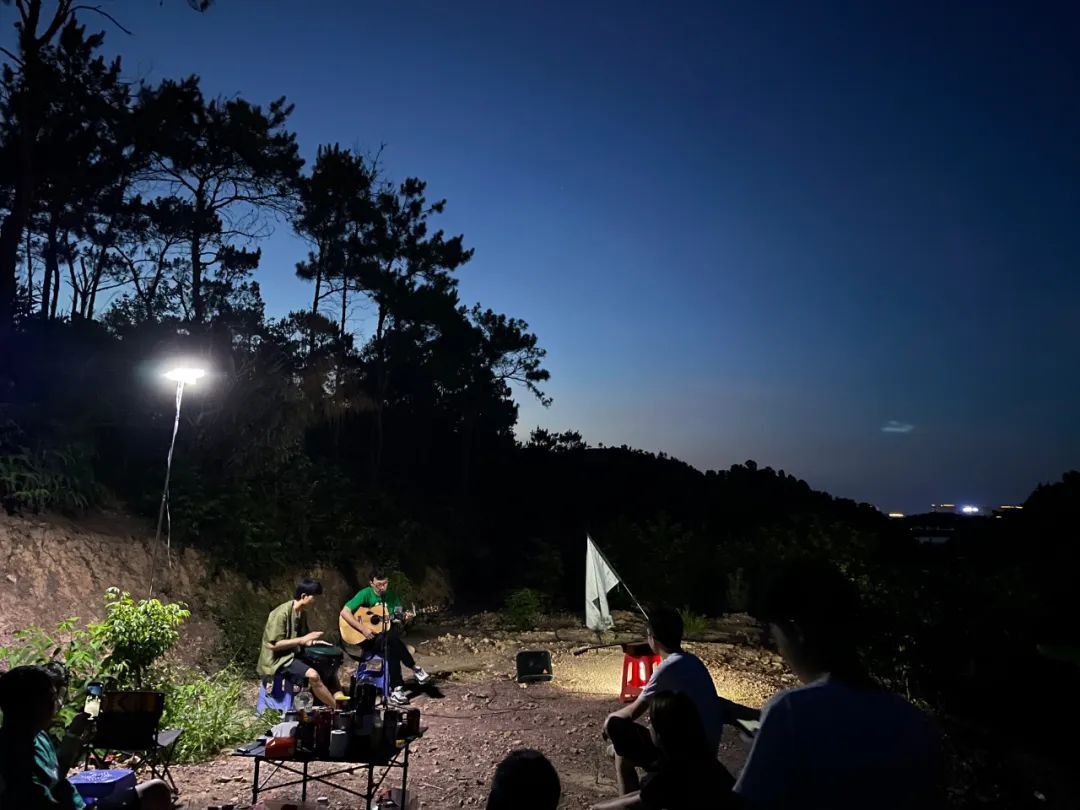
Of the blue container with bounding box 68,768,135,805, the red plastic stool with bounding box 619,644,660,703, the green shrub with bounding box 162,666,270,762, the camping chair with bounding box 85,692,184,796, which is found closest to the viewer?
the blue container with bounding box 68,768,135,805

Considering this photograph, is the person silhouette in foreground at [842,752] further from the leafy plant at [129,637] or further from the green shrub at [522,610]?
the green shrub at [522,610]

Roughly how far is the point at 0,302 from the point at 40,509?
14.0 feet

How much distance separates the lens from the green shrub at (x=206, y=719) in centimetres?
533

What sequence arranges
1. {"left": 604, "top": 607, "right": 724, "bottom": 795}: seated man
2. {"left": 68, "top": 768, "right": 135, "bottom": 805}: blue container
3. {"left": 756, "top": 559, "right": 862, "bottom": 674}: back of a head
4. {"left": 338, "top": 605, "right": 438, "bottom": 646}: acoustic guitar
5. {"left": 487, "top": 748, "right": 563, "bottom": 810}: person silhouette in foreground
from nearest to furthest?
{"left": 756, "top": 559, "right": 862, "bottom": 674}: back of a head, {"left": 487, "top": 748, "right": 563, "bottom": 810}: person silhouette in foreground, {"left": 604, "top": 607, "right": 724, "bottom": 795}: seated man, {"left": 68, "top": 768, "right": 135, "bottom": 805}: blue container, {"left": 338, "top": 605, "right": 438, "bottom": 646}: acoustic guitar

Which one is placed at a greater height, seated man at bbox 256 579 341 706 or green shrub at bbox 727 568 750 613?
seated man at bbox 256 579 341 706

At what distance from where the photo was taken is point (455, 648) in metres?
11.0

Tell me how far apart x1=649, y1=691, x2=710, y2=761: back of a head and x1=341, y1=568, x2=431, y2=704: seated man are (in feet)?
16.4

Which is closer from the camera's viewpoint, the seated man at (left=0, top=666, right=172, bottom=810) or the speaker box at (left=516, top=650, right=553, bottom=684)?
the seated man at (left=0, top=666, right=172, bottom=810)

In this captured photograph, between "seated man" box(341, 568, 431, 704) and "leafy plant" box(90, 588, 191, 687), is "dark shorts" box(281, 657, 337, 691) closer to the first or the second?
"seated man" box(341, 568, 431, 704)

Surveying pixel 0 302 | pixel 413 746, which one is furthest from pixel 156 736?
pixel 0 302

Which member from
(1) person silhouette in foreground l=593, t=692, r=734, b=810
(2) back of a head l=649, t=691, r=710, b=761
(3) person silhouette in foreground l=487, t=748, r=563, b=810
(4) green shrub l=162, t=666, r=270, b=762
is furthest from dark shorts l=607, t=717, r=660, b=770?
(4) green shrub l=162, t=666, r=270, b=762

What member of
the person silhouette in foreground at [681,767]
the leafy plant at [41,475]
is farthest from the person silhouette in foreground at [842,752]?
the leafy plant at [41,475]

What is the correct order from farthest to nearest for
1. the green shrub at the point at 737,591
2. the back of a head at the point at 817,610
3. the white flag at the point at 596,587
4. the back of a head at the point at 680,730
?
1. the green shrub at the point at 737,591
2. the white flag at the point at 596,587
3. the back of a head at the point at 680,730
4. the back of a head at the point at 817,610

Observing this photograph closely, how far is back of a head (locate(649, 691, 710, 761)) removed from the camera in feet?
7.89
